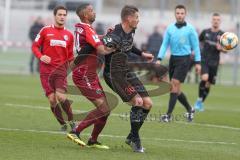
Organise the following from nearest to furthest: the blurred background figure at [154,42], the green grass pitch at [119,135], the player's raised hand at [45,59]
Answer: the green grass pitch at [119,135]
the player's raised hand at [45,59]
the blurred background figure at [154,42]

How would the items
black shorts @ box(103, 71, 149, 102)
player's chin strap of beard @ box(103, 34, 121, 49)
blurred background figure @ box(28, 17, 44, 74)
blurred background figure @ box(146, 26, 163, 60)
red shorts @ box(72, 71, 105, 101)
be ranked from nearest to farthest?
player's chin strap of beard @ box(103, 34, 121, 49) → black shorts @ box(103, 71, 149, 102) → red shorts @ box(72, 71, 105, 101) → blurred background figure @ box(146, 26, 163, 60) → blurred background figure @ box(28, 17, 44, 74)

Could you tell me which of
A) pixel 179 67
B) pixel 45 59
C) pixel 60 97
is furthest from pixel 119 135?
pixel 179 67

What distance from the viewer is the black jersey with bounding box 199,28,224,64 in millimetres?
19234

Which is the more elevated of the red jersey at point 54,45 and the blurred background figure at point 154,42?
the red jersey at point 54,45

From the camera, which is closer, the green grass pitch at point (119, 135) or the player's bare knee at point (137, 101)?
the green grass pitch at point (119, 135)

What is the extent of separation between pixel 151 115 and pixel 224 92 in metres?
9.69

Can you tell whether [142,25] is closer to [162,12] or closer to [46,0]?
Result: [162,12]

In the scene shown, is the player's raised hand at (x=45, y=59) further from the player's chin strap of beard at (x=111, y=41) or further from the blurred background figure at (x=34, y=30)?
the blurred background figure at (x=34, y=30)

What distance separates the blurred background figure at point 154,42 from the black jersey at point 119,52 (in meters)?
19.2

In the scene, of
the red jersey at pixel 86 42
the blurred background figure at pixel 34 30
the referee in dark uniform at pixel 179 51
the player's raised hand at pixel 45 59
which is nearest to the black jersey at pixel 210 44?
the referee in dark uniform at pixel 179 51

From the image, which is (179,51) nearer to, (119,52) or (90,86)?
(90,86)

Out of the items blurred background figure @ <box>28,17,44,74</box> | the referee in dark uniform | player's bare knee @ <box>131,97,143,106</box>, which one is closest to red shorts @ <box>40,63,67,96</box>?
player's bare knee @ <box>131,97,143,106</box>

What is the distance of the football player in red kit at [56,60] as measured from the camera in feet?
44.7

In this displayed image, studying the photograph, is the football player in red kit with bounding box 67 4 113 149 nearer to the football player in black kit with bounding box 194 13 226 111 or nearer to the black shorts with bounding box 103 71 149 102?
the black shorts with bounding box 103 71 149 102
